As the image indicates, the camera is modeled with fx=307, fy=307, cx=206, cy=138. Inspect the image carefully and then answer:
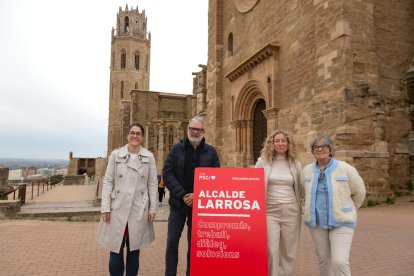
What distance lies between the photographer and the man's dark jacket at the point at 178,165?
11.3 feet

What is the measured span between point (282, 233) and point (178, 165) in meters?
1.35

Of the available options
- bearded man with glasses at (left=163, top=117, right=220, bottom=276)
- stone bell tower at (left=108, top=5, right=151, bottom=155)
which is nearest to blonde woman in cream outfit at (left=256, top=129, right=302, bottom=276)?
bearded man with glasses at (left=163, top=117, right=220, bottom=276)

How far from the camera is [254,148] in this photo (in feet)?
46.7

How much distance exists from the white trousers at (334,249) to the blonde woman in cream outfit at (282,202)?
0.25 meters

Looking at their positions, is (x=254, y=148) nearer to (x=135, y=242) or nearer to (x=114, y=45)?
(x=135, y=242)

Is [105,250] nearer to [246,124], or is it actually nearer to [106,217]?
Result: [106,217]

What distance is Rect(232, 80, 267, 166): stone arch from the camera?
13.8 metres

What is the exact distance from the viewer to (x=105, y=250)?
5.32 m

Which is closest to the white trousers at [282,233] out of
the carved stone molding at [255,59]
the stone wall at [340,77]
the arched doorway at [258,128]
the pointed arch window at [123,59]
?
the stone wall at [340,77]

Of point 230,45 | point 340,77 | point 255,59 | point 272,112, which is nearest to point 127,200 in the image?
point 340,77

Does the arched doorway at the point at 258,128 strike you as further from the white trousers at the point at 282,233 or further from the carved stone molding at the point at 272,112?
the white trousers at the point at 282,233

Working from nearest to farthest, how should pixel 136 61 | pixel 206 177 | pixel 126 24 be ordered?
pixel 206 177 < pixel 136 61 < pixel 126 24

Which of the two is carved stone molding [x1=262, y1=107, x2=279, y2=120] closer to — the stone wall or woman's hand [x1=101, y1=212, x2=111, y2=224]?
the stone wall

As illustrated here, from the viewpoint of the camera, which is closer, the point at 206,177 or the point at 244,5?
the point at 206,177
